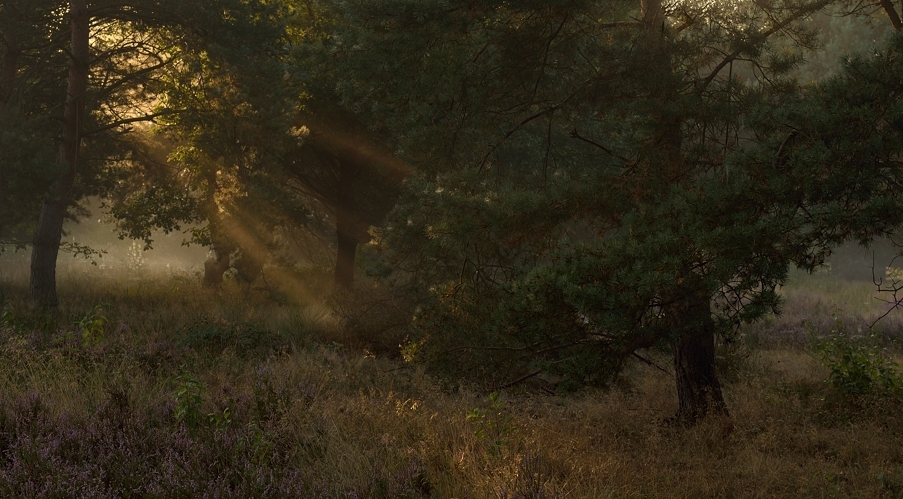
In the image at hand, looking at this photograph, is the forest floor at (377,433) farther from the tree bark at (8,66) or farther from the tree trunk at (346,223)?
the tree trunk at (346,223)

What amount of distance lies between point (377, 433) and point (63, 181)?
12.4 metres

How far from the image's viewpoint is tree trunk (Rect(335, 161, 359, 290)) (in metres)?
21.0

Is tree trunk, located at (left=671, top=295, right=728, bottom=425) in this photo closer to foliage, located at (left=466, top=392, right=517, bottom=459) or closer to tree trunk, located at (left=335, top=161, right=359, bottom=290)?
foliage, located at (left=466, top=392, right=517, bottom=459)

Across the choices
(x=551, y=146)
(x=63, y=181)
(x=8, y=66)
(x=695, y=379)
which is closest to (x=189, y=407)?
(x=695, y=379)

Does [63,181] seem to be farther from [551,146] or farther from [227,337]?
[551,146]

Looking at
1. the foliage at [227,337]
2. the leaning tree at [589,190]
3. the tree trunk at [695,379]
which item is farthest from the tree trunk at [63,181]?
the tree trunk at [695,379]

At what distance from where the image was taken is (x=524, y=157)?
18594mm

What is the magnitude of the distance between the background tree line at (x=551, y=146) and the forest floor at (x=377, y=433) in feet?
2.70

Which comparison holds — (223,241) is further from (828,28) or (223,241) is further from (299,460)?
(828,28)

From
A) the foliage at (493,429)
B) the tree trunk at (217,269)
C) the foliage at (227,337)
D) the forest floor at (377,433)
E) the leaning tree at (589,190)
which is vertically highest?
the leaning tree at (589,190)

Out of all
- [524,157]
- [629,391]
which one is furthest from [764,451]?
[524,157]

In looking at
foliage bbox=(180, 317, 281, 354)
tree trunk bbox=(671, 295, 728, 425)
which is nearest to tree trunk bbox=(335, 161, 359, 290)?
foliage bbox=(180, 317, 281, 354)

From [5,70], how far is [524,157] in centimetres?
1169

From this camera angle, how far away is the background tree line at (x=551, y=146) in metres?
6.00
